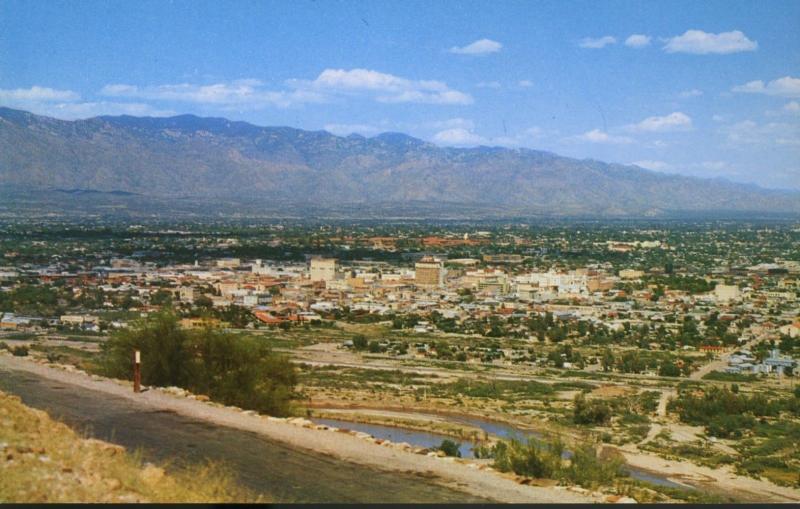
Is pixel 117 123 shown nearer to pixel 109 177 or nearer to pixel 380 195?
pixel 109 177

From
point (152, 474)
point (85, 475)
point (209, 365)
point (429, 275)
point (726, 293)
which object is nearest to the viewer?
point (85, 475)

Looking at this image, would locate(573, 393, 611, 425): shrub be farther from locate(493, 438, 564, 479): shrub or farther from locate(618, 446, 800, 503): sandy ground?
locate(493, 438, 564, 479): shrub

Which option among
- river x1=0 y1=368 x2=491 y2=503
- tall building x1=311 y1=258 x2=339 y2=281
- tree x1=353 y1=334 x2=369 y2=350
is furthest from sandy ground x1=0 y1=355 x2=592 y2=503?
tall building x1=311 y1=258 x2=339 y2=281

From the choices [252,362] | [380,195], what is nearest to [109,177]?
[380,195]

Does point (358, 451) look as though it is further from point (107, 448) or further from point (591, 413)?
point (591, 413)

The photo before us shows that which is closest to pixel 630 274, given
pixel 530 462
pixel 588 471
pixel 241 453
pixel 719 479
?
pixel 719 479

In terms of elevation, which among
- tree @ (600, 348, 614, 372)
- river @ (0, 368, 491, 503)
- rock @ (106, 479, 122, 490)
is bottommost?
tree @ (600, 348, 614, 372)

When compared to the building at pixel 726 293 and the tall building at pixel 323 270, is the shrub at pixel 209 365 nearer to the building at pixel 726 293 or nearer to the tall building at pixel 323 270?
the building at pixel 726 293
